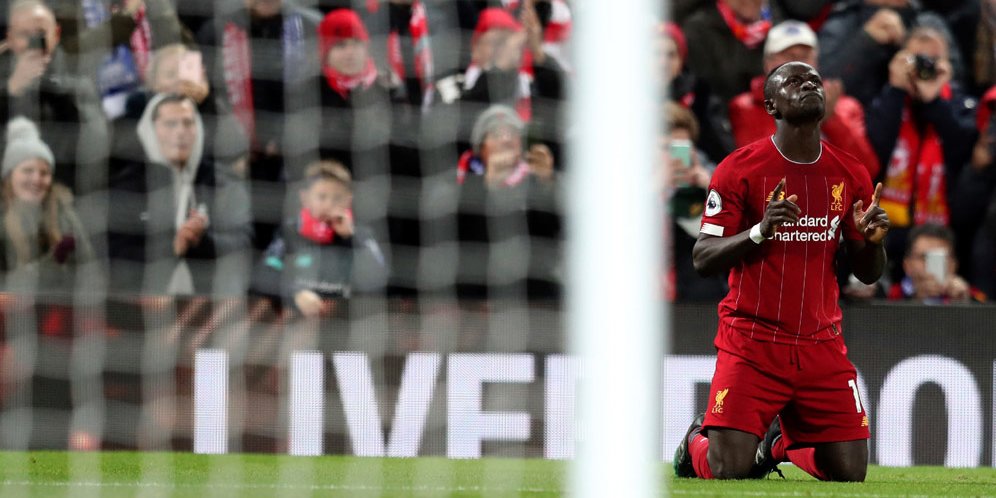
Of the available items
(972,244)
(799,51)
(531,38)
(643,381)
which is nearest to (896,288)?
(972,244)

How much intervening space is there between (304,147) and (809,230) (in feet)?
8.12

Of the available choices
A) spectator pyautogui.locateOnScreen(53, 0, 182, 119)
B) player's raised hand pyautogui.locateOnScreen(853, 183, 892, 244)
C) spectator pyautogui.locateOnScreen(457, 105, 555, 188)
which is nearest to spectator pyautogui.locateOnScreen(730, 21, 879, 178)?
spectator pyautogui.locateOnScreen(457, 105, 555, 188)

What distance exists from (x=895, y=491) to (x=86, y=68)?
365 centimetres

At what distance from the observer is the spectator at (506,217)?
653cm

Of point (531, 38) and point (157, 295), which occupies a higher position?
point (531, 38)

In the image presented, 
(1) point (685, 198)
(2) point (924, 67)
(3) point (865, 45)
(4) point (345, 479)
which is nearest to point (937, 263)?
(2) point (924, 67)

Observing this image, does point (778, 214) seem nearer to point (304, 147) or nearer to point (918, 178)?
point (304, 147)

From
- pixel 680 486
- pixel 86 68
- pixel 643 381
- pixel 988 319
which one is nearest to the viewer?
pixel 643 381

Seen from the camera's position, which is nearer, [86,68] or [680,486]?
[680,486]

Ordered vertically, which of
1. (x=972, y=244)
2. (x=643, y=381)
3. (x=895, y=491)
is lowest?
(x=895, y=491)

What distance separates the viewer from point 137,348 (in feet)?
22.4

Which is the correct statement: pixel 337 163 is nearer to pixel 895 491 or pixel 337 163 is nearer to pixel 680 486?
pixel 680 486

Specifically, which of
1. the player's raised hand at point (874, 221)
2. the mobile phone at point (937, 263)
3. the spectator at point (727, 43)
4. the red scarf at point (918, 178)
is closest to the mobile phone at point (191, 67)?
the spectator at point (727, 43)

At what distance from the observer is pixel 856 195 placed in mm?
5219
